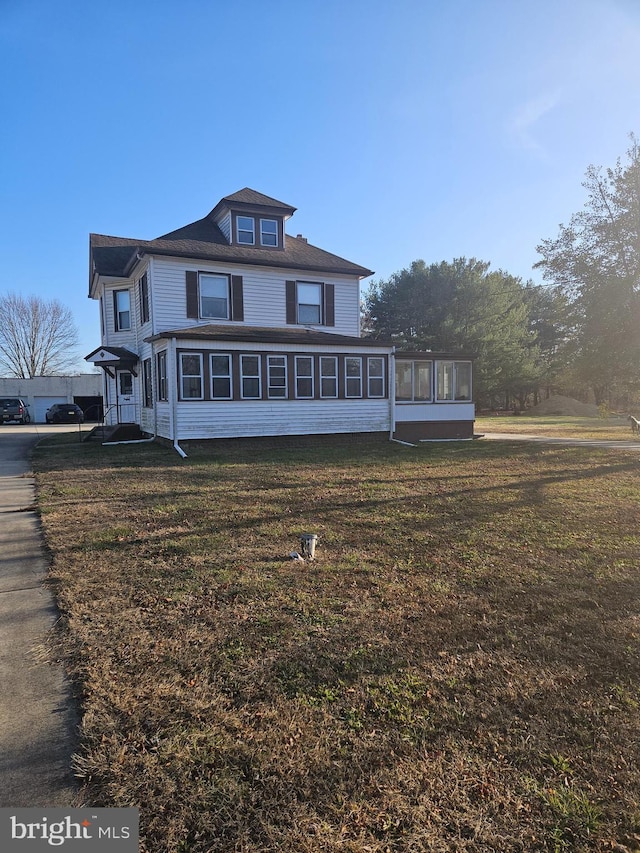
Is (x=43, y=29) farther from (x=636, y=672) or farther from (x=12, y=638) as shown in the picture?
(x=636, y=672)

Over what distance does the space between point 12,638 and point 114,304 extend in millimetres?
18512

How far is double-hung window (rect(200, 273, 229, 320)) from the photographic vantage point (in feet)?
55.3

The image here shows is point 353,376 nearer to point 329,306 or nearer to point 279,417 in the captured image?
point 279,417

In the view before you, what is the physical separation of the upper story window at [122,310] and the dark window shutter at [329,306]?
763 centimetres

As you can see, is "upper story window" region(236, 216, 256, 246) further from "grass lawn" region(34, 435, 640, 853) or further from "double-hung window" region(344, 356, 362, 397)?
"grass lawn" region(34, 435, 640, 853)

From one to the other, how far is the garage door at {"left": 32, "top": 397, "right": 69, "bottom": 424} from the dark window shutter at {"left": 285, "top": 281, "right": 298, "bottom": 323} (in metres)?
25.9

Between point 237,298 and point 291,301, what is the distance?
2022 millimetres

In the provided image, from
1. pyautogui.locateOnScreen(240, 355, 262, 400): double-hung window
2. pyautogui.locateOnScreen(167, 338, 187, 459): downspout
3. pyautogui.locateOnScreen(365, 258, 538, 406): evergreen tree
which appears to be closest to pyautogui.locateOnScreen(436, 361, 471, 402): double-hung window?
pyautogui.locateOnScreen(240, 355, 262, 400): double-hung window

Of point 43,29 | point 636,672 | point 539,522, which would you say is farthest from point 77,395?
point 636,672

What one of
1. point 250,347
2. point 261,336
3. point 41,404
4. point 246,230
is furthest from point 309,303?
point 41,404

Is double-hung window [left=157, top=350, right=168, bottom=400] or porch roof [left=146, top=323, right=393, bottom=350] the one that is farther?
double-hung window [left=157, top=350, right=168, bottom=400]

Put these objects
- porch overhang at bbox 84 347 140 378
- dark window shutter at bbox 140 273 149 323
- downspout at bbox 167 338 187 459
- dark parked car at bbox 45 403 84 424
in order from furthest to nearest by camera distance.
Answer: dark parked car at bbox 45 403 84 424 → porch overhang at bbox 84 347 140 378 → dark window shutter at bbox 140 273 149 323 → downspout at bbox 167 338 187 459

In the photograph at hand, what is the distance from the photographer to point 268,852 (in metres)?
1.75

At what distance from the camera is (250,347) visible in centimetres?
1527
